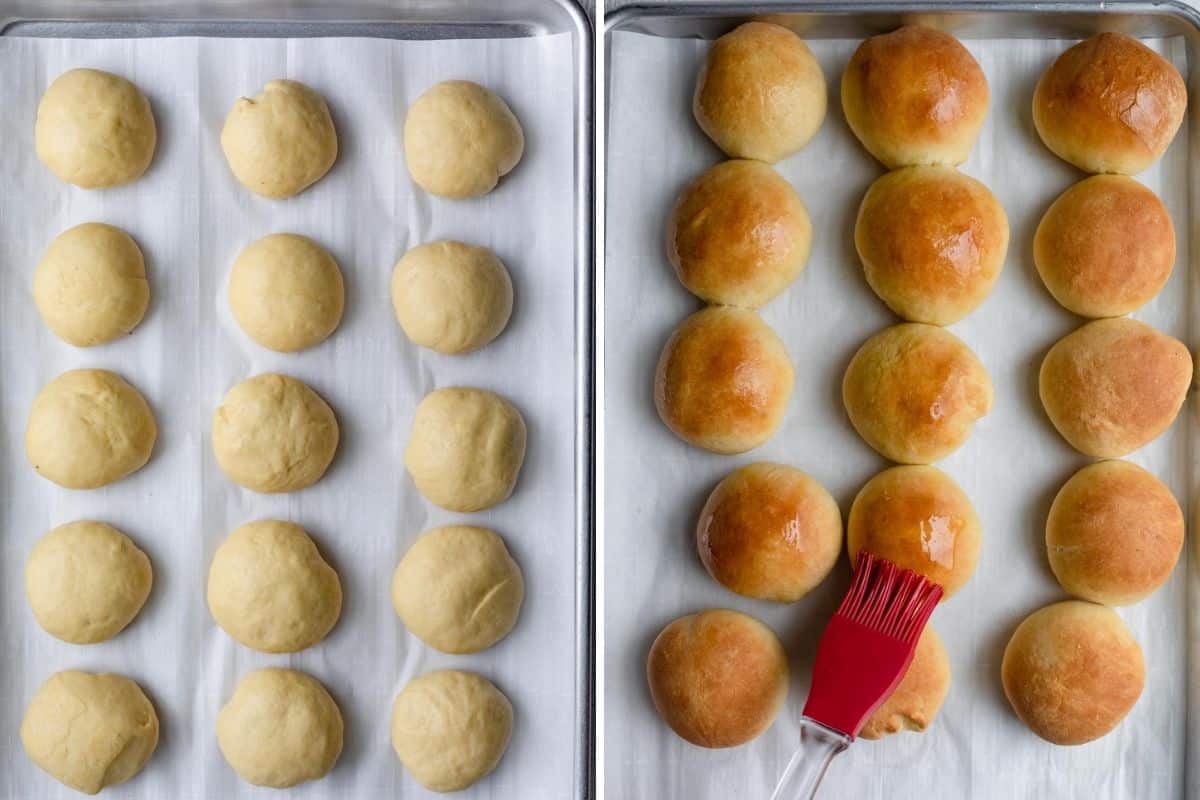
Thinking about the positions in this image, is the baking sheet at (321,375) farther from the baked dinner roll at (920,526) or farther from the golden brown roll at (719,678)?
the baked dinner roll at (920,526)

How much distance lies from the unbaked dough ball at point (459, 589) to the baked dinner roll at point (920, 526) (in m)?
0.37

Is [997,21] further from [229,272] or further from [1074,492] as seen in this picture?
[229,272]

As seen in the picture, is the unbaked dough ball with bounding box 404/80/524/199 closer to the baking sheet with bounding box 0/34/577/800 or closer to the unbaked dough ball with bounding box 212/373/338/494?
the baking sheet with bounding box 0/34/577/800

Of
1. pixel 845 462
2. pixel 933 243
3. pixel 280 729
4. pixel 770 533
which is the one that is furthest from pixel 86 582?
pixel 933 243

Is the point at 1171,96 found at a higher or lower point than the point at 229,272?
higher

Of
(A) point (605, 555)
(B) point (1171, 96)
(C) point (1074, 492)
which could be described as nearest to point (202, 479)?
(A) point (605, 555)

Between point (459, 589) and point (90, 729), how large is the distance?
398 millimetres

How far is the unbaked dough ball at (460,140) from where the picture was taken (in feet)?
3.76

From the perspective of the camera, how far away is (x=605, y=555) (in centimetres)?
121

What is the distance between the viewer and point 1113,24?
48.8 inches

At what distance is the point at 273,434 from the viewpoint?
3.76 feet

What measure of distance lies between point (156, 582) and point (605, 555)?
0.48 m

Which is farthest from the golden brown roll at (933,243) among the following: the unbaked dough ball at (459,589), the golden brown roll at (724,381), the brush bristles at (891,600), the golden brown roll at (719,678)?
the unbaked dough ball at (459,589)

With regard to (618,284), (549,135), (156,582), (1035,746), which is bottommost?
(1035,746)
